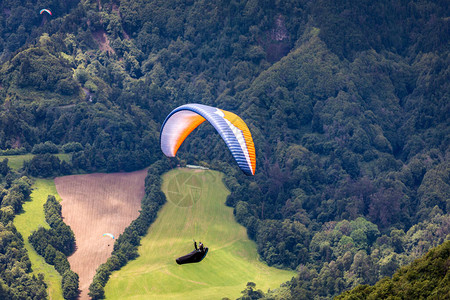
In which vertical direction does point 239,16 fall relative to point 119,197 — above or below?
above

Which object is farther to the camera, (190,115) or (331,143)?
(331,143)

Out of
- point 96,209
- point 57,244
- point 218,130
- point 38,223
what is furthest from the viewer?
point 96,209

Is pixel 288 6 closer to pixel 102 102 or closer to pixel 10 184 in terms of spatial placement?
pixel 102 102

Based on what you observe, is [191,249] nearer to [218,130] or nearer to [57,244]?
[57,244]

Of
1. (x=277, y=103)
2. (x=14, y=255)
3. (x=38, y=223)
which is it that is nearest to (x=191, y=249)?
(x=38, y=223)

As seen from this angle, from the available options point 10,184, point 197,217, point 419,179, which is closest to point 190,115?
point 197,217

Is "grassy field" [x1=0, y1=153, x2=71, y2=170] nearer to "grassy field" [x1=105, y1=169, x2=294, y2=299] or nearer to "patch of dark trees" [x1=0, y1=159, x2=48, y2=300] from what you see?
"patch of dark trees" [x1=0, y1=159, x2=48, y2=300]
